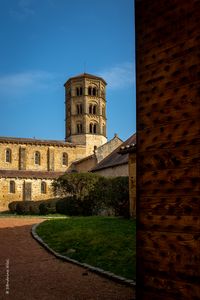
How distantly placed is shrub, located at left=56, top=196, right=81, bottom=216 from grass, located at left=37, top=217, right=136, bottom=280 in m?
11.5

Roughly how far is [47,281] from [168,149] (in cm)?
433

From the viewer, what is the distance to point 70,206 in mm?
27672

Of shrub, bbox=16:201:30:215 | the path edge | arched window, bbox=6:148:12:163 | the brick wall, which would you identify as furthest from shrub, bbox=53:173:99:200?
arched window, bbox=6:148:12:163

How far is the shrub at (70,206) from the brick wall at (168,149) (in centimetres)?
2229

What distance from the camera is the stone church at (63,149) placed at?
44250mm

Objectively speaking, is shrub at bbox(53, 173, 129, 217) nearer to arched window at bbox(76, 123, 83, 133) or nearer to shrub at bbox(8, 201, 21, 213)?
shrub at bbox(8, 201, 21, 213)

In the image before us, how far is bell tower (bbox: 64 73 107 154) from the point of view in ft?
213

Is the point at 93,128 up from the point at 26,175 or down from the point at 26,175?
up

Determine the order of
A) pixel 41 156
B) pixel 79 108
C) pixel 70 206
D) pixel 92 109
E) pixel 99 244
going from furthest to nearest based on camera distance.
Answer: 1. pixel 92 109
2. pixel 79 108
3. pixel 41 156
4. pixel 70 206
5. pixel 99 244

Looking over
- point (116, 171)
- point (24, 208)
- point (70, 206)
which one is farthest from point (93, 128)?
point (70, 206)

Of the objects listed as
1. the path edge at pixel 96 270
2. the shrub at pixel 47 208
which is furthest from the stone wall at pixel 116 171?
the path edge at pixel 96 270

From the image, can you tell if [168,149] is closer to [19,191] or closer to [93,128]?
[19,191]

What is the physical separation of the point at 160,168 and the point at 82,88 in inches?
2492

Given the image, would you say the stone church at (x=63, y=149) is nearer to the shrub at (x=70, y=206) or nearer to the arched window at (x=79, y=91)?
the arched window at (x=79, y=91)
